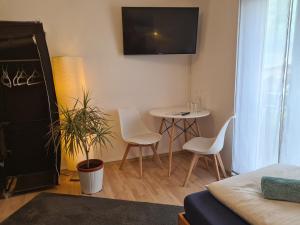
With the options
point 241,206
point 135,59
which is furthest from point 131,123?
point 241,206

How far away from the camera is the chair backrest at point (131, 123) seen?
3232mm

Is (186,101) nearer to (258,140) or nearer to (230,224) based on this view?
(258,140)

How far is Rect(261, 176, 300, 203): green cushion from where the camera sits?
1.37 meters

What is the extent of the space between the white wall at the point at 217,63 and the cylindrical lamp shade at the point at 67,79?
5.50 feet

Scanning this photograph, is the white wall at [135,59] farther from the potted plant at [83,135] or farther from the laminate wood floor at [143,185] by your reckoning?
the potted plant at [83,135]

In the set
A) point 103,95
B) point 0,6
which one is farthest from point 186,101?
point 0,6

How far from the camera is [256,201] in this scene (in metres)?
1.37

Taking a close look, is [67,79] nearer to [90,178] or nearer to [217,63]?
[90,178]

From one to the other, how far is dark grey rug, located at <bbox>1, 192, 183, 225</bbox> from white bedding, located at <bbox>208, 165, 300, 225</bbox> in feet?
2.50

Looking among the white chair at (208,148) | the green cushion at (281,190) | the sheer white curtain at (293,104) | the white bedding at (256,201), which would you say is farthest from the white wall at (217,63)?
the green cushion at (281,190)

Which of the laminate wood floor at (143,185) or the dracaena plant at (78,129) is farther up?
the dracaena plant at (78,129)

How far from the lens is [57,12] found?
284cm

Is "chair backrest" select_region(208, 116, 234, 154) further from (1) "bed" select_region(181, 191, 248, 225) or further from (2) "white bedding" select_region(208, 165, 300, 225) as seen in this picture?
(1) "bed" select_region(181, 191, 248, 225)

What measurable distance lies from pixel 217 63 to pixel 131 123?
1416 mm
